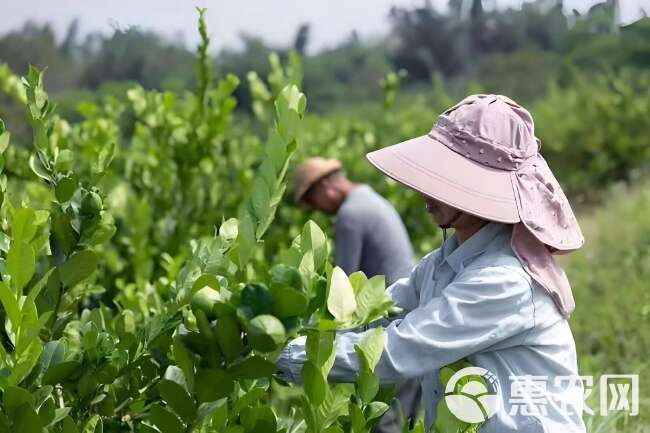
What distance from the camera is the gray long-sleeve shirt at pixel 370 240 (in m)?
4.15

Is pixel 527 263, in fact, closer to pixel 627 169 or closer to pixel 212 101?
pixel 212 101

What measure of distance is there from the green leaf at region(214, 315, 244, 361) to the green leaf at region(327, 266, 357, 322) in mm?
143

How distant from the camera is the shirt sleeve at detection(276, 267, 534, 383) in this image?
5.71 feet

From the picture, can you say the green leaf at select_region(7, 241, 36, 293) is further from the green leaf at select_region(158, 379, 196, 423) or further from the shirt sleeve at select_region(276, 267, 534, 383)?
the shirt sleeve at select_region(276, 267, 534, 383)

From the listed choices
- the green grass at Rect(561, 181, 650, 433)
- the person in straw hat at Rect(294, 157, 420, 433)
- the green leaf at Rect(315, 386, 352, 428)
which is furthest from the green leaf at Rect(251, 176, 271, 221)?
the person in straw hat at Rect(294, 157, 420, 433)

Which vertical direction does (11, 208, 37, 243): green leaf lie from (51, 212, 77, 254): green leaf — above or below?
above

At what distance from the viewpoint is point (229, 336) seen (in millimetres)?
1389

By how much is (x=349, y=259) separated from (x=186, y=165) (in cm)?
80

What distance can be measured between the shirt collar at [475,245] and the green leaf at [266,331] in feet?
2.26

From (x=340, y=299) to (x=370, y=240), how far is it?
8.93 feet

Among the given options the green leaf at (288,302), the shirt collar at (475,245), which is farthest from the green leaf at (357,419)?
the shirt collar at (475,245)

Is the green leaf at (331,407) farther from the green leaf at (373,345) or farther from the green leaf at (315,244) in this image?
the green leaf at (315,244)

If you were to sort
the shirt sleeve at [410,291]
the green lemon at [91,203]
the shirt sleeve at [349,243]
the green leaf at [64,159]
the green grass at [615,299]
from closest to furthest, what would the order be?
1. the green lemon at [91,203]
2. the green leaf at [64,159]
3. the shirt sleeve at [410,291]
4. the green grass at [615,299]
5. the shirt sleeve at [349,243]

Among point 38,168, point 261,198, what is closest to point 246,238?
point 261,198
